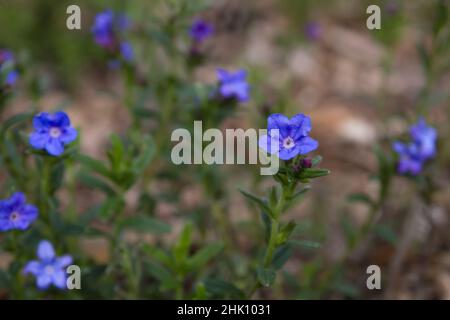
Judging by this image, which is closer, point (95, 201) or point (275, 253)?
point (275, 253)

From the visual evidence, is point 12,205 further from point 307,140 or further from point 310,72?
point 310,72

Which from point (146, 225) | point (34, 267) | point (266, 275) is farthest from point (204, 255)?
point (34, 267)

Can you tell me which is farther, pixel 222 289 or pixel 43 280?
pixel 222 289

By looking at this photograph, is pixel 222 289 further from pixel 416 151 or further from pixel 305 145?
pixel 416 151

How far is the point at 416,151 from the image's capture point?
3.16 metres

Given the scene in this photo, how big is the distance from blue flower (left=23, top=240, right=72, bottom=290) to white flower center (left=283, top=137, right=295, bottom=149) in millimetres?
1157

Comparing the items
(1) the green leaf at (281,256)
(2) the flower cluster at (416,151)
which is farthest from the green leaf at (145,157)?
(2) the flower cluster at (416,151)

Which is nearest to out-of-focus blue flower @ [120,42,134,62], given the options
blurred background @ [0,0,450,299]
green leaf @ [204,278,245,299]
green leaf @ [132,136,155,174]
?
blurred background @ [0,0,450,299]

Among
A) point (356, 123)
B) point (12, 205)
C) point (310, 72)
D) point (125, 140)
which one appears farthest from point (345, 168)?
point (12, 205)

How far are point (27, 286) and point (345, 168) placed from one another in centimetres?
272

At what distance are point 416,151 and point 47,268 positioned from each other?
1957mm

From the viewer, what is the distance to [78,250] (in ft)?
11.6

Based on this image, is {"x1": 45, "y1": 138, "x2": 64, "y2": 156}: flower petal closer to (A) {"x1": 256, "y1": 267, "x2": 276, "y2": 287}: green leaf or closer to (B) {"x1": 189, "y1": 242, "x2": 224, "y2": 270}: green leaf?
(B) {"x1": 189, "y1": 242, "x2": 224, "y2": 270}: green leaf

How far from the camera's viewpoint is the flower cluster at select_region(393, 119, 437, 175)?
3158 millimetres
